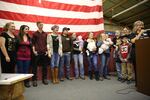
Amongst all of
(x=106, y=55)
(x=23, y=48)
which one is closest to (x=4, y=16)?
(x=23, y=48)

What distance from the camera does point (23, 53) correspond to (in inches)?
151

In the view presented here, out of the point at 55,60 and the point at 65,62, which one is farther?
the point at 65,62

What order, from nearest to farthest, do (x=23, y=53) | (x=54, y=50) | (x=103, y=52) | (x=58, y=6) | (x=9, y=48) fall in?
(x=9, y=48), (x=23, y=53), (x=54, y=50), (x=103, y=52), (x=58, y=6)

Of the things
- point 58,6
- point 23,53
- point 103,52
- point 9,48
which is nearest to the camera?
point 9,48

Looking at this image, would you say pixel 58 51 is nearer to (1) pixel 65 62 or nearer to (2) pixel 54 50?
(2) pixel 54 50

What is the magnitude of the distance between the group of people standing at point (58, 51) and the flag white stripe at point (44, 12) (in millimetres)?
512

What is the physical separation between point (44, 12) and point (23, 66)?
4.90 feet

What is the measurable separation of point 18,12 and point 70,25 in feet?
4.47

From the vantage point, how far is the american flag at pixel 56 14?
4.21 m

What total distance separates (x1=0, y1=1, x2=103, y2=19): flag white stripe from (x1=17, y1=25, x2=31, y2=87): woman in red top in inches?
24.7

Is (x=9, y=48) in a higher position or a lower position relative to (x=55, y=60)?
higher

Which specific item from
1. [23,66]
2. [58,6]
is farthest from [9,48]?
[58,6]

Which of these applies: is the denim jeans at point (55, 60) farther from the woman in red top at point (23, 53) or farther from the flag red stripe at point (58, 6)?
the flag red stripe at point (58, 6)

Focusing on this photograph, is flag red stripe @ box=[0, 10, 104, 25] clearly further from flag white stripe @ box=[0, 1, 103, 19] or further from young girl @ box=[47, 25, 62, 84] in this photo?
young girl @ box=[47, 25, 62, 84]
